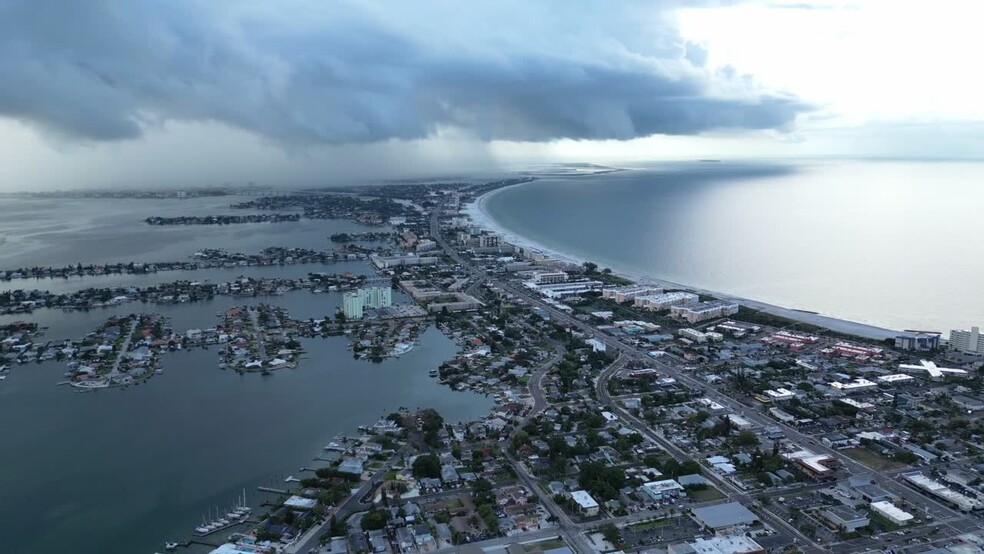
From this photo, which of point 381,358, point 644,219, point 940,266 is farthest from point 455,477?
point 644,219

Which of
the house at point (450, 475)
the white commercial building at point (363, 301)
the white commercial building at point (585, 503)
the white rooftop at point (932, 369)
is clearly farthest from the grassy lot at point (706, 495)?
the white commercial building at point (363, 301)

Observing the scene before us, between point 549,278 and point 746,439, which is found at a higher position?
point 549,278

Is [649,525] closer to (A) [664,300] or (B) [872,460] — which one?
(B) [872,460]

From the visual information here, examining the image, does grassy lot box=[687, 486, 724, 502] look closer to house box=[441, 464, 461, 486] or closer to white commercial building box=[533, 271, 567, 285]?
house box=[441, 464, 461, 486]

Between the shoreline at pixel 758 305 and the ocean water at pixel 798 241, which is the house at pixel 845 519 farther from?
the ocean water at pixel 798 241

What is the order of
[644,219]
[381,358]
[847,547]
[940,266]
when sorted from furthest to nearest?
[644,219], [940,266], [381,358], [847,547]

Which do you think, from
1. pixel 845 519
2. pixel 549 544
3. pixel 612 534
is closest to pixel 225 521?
pixel 549 544

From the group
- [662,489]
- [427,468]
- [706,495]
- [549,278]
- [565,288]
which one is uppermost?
[549,278]

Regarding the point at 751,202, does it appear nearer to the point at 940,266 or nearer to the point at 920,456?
the point at 940,266
